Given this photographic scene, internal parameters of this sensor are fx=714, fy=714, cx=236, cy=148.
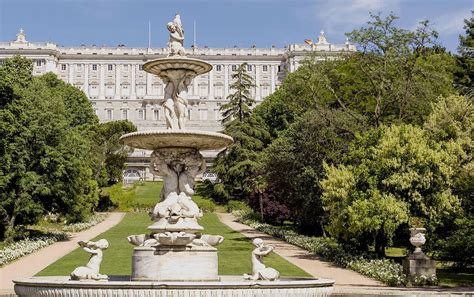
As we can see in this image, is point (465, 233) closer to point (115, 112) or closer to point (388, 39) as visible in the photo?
point (388, 39)

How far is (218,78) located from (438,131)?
10079cm

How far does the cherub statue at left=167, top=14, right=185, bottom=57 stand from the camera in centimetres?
1742

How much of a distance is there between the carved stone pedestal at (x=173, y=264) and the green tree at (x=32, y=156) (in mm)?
19011

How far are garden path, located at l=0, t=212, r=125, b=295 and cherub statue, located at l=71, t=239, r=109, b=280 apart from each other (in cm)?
365

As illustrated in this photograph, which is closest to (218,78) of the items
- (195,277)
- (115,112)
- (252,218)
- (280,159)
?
(115,112)

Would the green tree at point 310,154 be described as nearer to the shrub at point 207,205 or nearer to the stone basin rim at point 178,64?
the stone basin rim at point 178,64

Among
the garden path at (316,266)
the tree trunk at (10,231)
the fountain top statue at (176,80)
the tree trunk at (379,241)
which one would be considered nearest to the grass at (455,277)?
the garden path at (316,266)

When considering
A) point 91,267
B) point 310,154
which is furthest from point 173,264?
point 310,154

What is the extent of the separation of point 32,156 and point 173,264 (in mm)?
21882

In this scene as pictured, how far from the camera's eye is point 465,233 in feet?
76.8

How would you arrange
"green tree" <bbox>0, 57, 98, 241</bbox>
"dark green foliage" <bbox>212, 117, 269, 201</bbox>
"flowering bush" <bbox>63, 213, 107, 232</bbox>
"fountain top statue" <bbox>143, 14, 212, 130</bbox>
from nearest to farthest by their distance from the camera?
"fountain top statue" <bbox>143, 14, 212, 130</bbox>
"green tree" <bbox>0, 57, 98, 241</bbox>
"flowering bush" <bbox>63, 213, 107, 232</bbox>
"dark green foliage" <bbox>212, 117, 269, 201</bbox>

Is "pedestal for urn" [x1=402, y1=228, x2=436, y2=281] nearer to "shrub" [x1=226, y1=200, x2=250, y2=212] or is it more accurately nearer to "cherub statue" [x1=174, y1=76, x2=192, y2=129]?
"cherub statue" [x1=174, y1=76, x2=192, y2=129]

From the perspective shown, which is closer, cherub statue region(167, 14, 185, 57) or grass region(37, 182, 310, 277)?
cherub statue region(167, 14, 185, 57)

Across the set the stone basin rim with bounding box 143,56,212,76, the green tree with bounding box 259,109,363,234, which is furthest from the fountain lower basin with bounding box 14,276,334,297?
the green tree with bounding box 259,109,363,234
